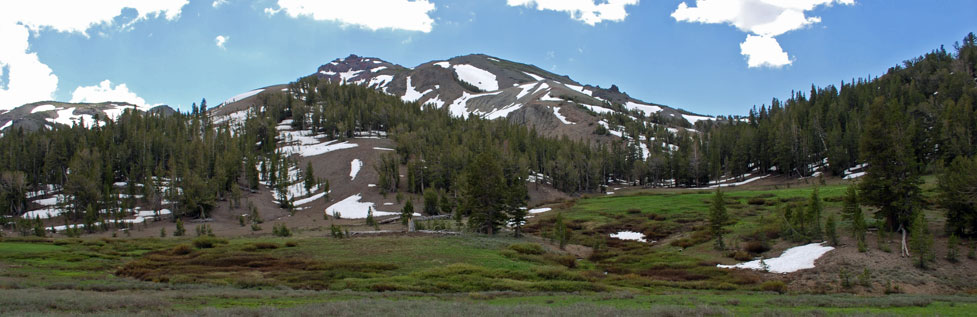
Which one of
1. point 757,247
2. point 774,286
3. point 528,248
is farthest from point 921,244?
point 528,248

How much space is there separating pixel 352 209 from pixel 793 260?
255 feet

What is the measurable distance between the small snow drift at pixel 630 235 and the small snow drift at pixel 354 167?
249 feet

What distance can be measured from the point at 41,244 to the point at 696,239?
5847 cm

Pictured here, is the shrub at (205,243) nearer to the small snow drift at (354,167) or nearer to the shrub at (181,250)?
the shrub at (181,250)

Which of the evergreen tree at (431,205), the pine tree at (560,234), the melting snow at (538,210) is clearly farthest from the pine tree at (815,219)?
the evergreen tree at (431,205)

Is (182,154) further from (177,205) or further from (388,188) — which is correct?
(388,188)

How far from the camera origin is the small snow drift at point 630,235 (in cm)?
5458

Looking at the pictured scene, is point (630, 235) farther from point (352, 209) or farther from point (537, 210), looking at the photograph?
point (352, 209)

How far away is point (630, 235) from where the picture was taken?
56281 millimetres

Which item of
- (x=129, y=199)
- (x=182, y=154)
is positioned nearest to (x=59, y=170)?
(x=182, y=154)

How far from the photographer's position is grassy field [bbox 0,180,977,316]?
19422mm

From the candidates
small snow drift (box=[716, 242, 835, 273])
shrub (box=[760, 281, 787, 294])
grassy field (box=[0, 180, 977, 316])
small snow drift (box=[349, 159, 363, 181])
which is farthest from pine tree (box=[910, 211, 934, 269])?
small snow drift (box=[349, 159, 363, 181])

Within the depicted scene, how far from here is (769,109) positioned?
174375mm

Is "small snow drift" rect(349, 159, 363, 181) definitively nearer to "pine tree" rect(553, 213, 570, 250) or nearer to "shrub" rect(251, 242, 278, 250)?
"shrub" rect(251, 242, 278, 250)
